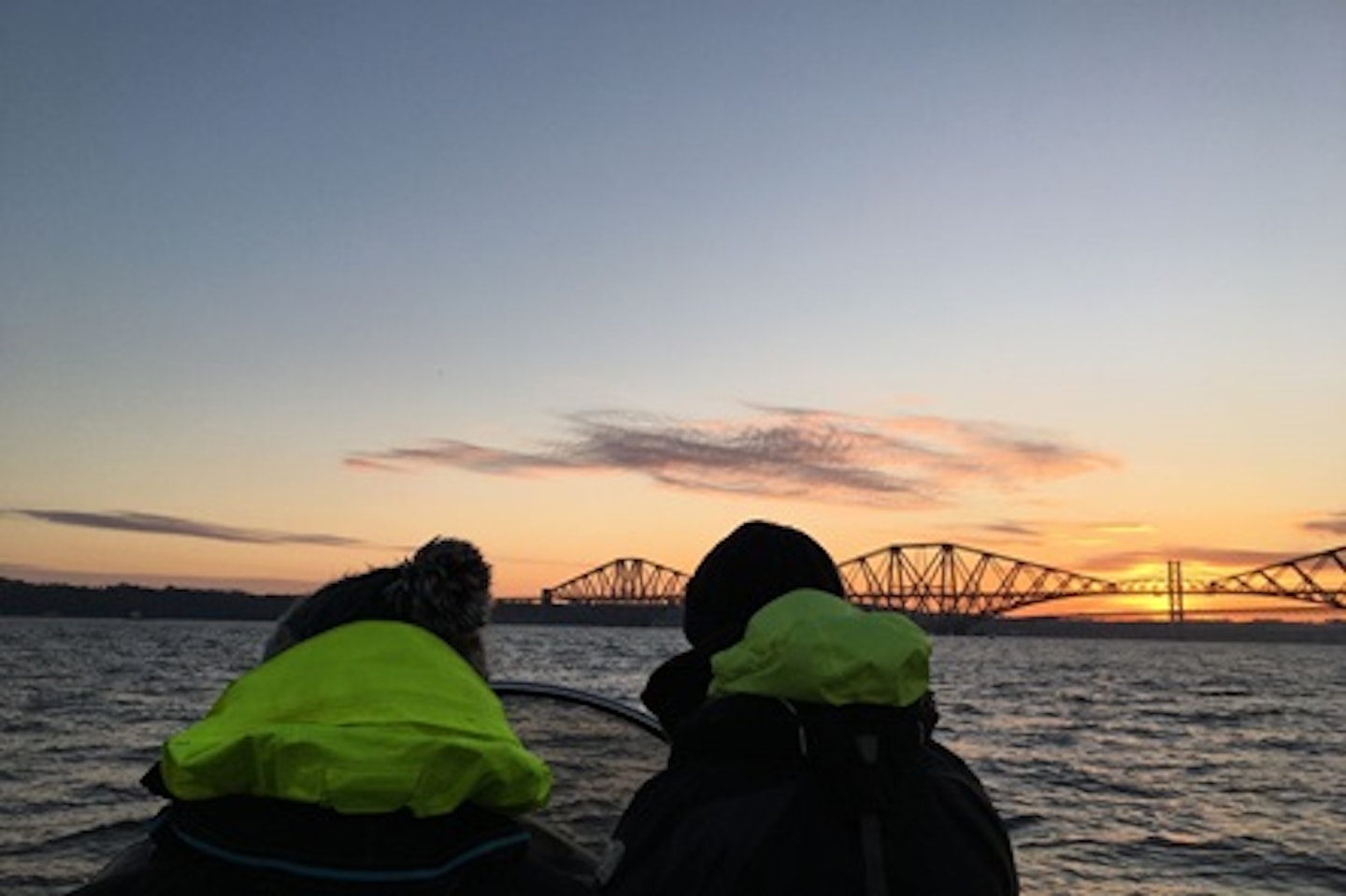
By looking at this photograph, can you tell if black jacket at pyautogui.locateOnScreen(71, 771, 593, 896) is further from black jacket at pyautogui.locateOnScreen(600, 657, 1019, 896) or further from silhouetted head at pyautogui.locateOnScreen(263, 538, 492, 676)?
silhouetted head at pyautogui.locateOnScreen(263, 538, 492, 676)

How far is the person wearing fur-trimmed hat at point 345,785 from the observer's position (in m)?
2.07

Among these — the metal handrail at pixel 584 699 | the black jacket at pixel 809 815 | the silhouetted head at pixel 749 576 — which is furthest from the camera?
the metal handrail at pixel 584 699

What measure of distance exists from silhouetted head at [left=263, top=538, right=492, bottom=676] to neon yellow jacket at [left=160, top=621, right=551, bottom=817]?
27 cm

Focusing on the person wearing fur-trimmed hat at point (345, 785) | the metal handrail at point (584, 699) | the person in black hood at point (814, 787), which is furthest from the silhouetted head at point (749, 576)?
the metal handrail at point (584, 699)

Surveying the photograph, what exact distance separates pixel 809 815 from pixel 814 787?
0.18 ft

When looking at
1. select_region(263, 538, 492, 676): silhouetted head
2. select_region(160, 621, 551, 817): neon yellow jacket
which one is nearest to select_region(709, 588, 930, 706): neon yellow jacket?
select_region(160, 621, 551, 817): neon yellow jacket

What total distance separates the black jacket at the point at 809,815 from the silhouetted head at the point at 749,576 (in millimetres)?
505

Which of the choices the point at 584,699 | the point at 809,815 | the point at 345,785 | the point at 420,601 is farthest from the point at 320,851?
the point at 584,699

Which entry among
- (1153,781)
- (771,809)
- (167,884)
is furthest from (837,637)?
(1153,781)

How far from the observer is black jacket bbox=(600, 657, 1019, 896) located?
7.23 feet

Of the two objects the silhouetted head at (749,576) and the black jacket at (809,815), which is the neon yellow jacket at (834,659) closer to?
the black jacket at (809,815)

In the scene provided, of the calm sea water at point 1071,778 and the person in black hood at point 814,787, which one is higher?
the person in black hood at point 814,787

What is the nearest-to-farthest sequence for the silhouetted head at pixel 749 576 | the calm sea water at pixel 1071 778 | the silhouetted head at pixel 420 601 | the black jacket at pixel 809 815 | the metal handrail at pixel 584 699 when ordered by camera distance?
the black jacket at pixel 809 815 < the silhouetted head at pixel 420 601 < the silhouetted head at pixel 749 576 < the metal handrail at pixel 584 699 < the calm sea water at pixel 1071 778

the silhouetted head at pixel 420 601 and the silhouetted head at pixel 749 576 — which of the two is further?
the silhouetted head at pixel 749 576
